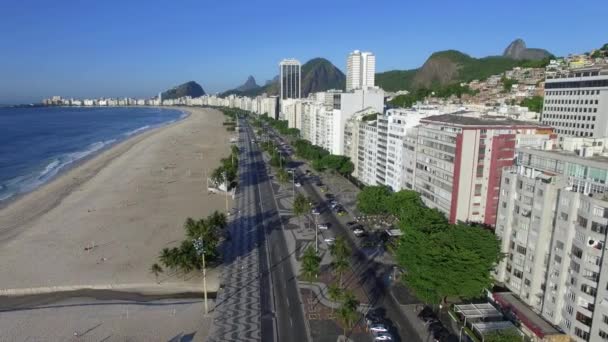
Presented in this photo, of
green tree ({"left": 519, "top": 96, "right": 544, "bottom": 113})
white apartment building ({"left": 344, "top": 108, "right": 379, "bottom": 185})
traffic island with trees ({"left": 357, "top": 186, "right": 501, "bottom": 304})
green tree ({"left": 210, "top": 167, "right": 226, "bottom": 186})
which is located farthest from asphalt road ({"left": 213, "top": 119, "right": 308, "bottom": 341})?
green tree ({"left": 519, "top": 96, "right": 544, "bottom": 113})

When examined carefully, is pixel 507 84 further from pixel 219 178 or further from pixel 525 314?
pixel 525 314

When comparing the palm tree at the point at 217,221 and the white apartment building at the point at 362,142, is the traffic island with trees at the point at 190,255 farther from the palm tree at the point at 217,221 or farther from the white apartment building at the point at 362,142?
the white apartment building at the point at 362,142

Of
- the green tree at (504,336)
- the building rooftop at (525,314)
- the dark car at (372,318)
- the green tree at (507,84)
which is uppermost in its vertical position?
the green tree at (507,84)

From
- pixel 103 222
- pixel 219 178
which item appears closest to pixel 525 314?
pixel 103 222

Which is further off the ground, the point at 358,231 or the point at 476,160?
the point at 476,160

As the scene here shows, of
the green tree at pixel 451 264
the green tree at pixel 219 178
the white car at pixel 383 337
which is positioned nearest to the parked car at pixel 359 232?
the green tree at pixel 451 264
